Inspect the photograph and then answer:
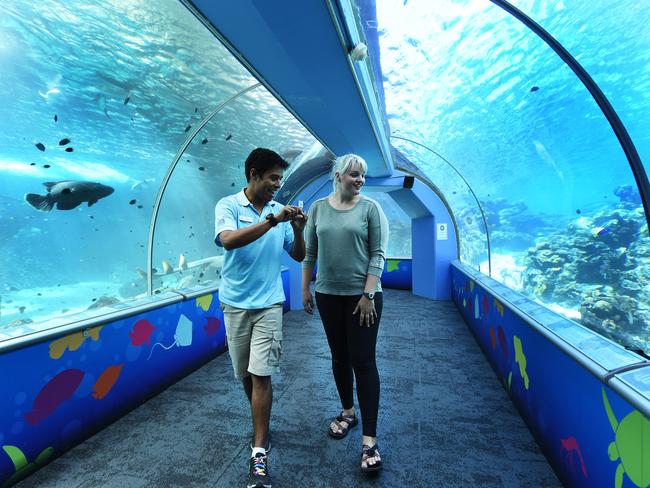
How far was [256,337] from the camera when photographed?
1829mm

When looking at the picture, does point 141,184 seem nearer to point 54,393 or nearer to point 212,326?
point 212,326

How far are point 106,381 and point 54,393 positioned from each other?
0.38 metres

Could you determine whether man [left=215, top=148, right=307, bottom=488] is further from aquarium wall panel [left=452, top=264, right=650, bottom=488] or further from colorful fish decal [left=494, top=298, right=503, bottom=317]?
colorful fish decal [left=494, top=298, right=503, bottom=317]

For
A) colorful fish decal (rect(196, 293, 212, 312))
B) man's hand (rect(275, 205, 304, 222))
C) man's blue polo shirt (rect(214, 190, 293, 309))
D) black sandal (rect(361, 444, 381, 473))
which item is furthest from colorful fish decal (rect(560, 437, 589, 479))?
colorful fish decal (rect(196, 293, 212, 312))

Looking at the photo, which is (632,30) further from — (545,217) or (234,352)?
(545,217)

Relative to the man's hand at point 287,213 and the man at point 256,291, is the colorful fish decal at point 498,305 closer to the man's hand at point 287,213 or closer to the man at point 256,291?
the man at point 256,291

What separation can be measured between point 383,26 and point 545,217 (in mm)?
35182

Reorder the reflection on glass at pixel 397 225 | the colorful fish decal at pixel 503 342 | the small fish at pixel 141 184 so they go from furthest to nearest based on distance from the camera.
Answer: the small fish at pixel 141 184 < the reflection on glass at pixel 397 225 < the colorful fish decal at pixel 503 342

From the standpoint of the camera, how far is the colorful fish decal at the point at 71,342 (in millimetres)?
2033

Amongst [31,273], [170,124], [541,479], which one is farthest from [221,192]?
[541,479]

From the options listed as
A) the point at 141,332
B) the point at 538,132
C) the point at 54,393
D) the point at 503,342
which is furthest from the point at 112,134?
the point at 538,132

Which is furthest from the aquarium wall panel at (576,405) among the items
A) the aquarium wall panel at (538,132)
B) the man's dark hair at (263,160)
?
the man's dark hair at (263,160)

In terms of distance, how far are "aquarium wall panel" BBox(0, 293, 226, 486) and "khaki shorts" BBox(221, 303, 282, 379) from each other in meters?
1.14

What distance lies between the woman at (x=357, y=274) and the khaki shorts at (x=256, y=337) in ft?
1.05
